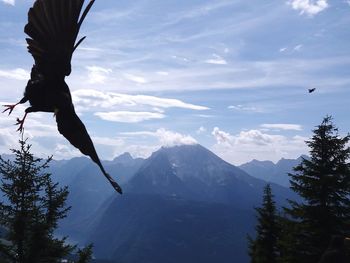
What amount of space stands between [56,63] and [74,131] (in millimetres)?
383

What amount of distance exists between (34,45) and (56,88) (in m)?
0.24

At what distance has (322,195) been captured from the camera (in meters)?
19.0

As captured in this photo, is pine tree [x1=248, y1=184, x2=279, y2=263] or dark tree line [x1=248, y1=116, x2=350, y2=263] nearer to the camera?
dark tree line [x1=248, y1=116, x2=350, y2=263]

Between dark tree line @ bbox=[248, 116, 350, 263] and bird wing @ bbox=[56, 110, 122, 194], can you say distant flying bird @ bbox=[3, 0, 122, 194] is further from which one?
dark tree line @ bbox=[248, 116, 350, 263]

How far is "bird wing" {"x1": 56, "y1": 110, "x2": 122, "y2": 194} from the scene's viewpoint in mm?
2236

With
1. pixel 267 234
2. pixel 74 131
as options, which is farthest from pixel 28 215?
pixel 74 131

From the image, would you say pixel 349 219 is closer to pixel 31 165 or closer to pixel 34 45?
pixel 31 165

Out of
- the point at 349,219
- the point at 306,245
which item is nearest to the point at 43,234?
the point at 306,245

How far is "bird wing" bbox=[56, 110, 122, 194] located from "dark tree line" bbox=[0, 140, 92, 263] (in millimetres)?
16585

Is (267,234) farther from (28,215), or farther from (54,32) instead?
(54,32)

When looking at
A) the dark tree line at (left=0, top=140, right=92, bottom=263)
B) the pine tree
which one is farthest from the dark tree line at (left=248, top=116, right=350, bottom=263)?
the dark tree line at (left=0, top=140, right=92, bottom=263)

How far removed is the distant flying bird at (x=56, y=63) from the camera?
74.4 inches

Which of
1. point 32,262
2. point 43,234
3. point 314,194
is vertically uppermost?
point 314,194

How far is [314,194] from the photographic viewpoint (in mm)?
19234
